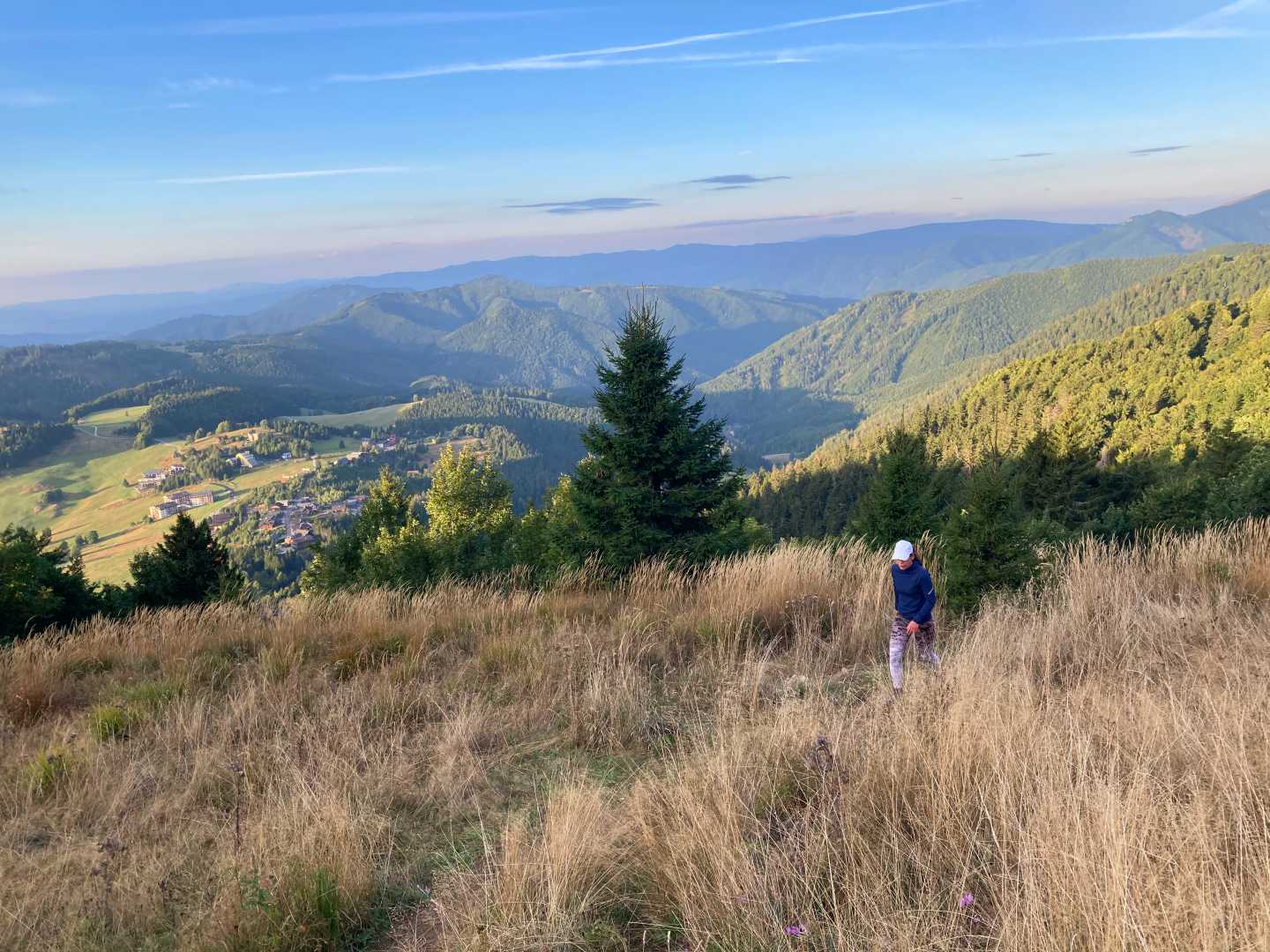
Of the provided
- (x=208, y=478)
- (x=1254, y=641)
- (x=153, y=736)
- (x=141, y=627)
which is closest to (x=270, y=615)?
(x=141, y=627)

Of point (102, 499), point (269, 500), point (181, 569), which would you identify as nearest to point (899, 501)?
point (181, 569)

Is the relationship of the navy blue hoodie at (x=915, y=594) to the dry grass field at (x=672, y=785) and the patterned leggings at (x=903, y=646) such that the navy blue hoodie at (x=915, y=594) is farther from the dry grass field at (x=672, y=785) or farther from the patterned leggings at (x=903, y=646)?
the dry grass field at (x=672, y=785)

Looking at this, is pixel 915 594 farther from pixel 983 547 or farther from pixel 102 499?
pixel 102 499

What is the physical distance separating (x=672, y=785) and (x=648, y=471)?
14.1 meters

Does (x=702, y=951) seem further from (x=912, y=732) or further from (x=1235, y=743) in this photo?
(x=1235, y=743)

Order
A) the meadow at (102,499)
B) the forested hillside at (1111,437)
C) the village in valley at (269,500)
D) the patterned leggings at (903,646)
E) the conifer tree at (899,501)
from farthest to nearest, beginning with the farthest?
1. the meadow at (102,499)
2. the village in valley at (269,500)
3. the forested hillside at (1111,437)
4. the conifer tree at (899,501)
5. the patterned leggings at (903,646)

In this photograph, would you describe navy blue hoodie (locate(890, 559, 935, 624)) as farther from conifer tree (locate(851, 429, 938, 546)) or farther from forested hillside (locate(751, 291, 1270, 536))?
forested hillside (locate(751, 291, 1270, 536))

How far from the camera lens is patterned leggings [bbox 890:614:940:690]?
14.7 feet

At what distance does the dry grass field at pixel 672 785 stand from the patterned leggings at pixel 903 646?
15cm

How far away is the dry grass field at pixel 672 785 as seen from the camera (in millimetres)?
2123

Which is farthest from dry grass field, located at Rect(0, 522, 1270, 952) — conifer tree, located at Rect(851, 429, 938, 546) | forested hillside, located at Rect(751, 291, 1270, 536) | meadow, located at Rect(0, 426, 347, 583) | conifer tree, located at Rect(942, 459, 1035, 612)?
meadow, located at Rect(0, 426, 347, 583)

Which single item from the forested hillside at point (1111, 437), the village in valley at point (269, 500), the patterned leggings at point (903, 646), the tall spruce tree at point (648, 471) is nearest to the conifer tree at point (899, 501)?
the forested hillside at point (1111, 437)

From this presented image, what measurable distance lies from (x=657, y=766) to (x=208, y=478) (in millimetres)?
212924

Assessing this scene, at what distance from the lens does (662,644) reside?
5.52 meters
